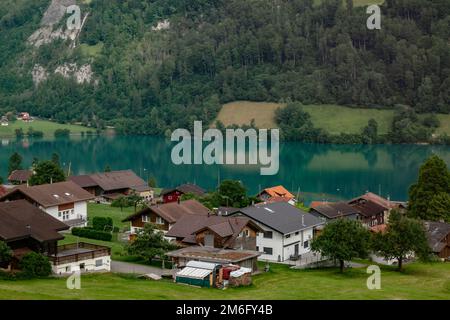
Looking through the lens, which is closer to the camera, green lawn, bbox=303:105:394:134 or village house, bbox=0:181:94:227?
village house, bbox=0:181:94:227

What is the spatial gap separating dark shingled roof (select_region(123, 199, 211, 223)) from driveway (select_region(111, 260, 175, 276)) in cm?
920

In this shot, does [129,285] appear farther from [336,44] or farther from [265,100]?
[336,44]

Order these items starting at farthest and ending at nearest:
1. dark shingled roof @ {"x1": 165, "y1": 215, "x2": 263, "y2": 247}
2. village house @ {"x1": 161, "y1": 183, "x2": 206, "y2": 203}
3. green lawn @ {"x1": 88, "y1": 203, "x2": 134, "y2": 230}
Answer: village house @ {"x1": 161, "y1": 183, "x2": 206, "y2": 203} → green lawn @ {"x1": 88, "y1": 203, "x2": 134, "y2": 230} → dark shingled roof @ {"x1": 165, "y1": 215, "x2": 263, "y2": 247}

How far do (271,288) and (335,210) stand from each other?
1006 inches

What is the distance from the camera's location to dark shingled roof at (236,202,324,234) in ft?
153

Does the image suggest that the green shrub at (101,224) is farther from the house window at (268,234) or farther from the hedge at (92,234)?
the house window at (268,234)

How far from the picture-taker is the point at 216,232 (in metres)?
43.7

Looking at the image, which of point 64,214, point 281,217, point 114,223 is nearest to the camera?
point 281,217

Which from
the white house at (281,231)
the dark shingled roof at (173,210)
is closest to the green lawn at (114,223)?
the dark shingled roof at (173,210)

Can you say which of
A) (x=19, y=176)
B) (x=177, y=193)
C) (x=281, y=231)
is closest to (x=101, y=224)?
(x=281, y=231)

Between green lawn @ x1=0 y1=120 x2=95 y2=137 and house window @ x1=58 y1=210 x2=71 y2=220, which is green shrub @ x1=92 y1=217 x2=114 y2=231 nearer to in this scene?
house window @ x1=58 y1=210 x2=71 y2=220

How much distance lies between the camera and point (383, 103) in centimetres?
17288

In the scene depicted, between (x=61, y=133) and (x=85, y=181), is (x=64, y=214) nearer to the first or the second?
(x=85, y=181)

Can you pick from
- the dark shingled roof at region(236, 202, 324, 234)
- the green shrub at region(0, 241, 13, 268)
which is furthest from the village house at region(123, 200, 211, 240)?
the green shrub at region(0, 241, 13, 268)
